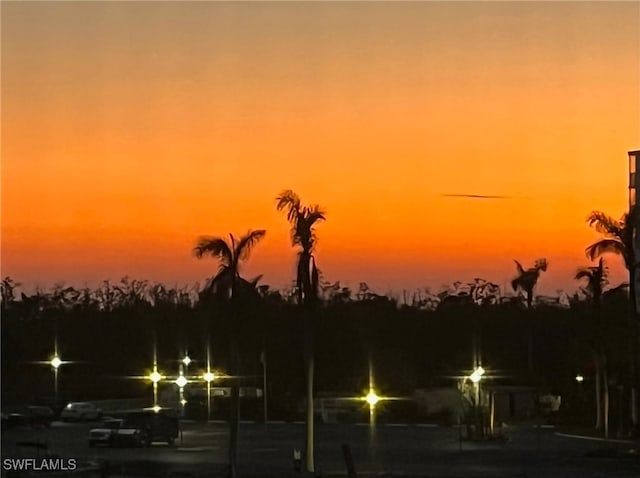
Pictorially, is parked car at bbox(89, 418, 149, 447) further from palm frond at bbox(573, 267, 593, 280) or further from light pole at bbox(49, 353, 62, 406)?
palm frond at bbox(573, 267, 593, 280)

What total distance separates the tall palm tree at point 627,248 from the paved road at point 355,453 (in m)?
2.13

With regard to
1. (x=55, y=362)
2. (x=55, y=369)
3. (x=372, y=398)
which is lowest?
(x=372, y=398)

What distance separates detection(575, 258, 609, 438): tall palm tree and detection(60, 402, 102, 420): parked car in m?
11.7

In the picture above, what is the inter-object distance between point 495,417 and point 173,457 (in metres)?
11.4

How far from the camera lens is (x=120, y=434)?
21.3 meters

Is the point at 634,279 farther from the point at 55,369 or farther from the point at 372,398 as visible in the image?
the point at 55,369

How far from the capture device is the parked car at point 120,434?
20469mm

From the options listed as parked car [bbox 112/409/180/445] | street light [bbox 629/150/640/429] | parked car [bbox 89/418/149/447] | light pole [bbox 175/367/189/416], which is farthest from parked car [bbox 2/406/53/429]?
street light [bbox 629/150/640/429]

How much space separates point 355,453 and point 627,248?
7361 mm

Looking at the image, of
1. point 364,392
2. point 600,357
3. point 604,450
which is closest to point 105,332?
point 364,392

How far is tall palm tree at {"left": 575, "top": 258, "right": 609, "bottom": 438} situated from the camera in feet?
93.5

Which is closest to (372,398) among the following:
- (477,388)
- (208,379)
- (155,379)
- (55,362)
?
(477,388)

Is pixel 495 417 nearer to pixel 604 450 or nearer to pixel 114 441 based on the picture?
pixel 604 450

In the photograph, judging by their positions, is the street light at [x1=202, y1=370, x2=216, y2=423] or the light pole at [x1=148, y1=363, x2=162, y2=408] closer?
the street light at [x1=202, y1=370, x2=216, y2=423]
